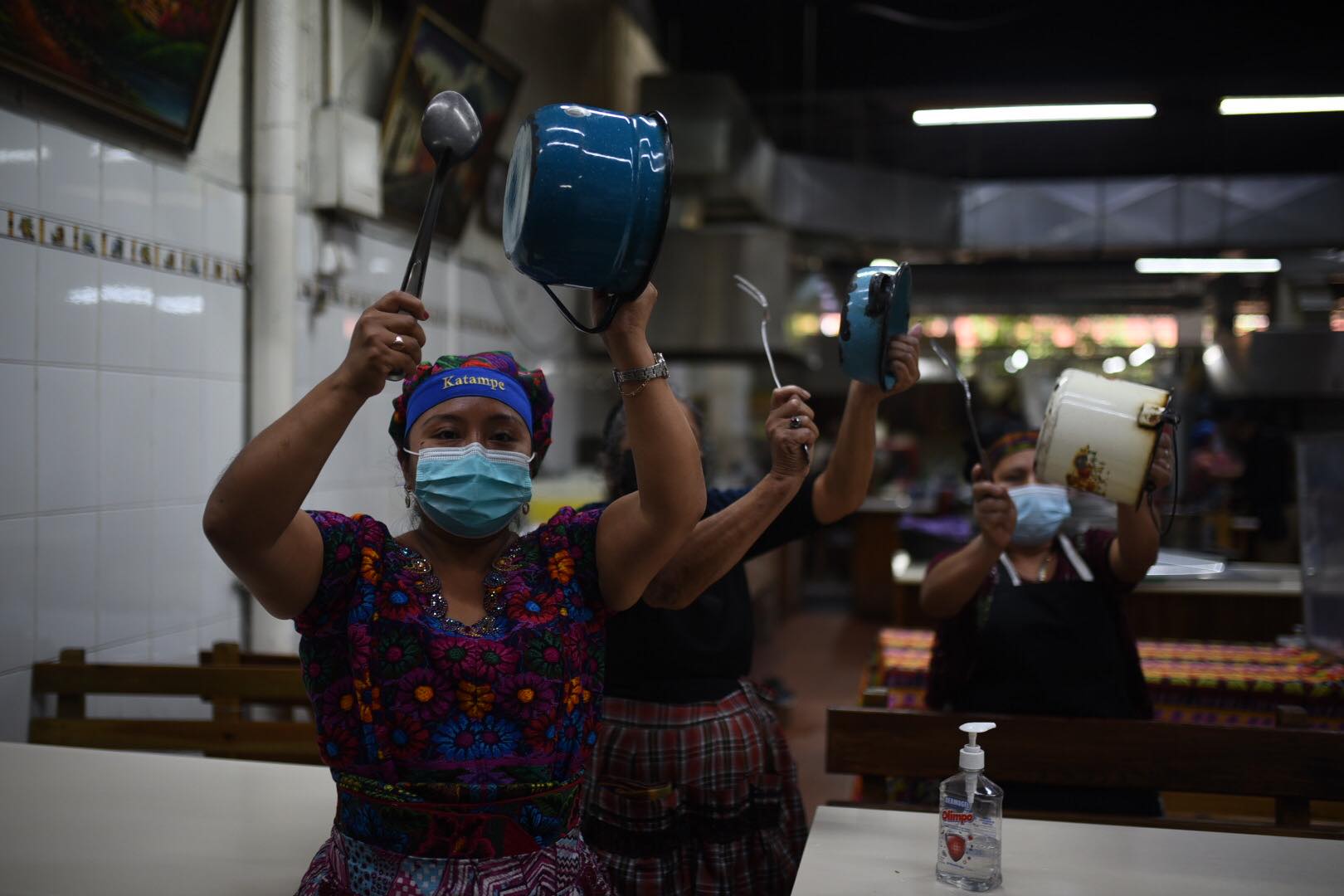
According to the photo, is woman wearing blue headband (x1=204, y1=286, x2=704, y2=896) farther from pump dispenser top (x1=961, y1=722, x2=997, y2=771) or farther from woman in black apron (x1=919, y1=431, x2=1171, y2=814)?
woman in black apron (x1=919, y1=431, x2=1171, y2=814)

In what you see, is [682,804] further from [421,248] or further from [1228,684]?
[1228,684]

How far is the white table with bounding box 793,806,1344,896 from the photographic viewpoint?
1.48 metres

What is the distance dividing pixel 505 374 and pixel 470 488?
20 cm

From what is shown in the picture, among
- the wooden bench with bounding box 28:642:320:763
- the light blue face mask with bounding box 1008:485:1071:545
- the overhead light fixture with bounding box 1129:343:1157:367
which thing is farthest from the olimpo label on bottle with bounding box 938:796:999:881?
the overhead light fixture with bounding box 1129:343:1157:367

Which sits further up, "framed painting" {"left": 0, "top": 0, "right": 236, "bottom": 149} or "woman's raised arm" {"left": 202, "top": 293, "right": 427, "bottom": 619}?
"framed painting" {"left": 0, "top": 0, "right": 236, "bottom": 149}

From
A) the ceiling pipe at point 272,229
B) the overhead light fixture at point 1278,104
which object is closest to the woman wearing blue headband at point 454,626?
the ceiling pipe at point 272,229

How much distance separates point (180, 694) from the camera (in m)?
2.49

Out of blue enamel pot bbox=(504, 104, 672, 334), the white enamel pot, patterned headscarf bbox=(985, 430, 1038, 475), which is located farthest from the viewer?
patterned headscarf bbox=(985, 430, 1038, 475)

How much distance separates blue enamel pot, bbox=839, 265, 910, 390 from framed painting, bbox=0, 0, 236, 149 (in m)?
1.97

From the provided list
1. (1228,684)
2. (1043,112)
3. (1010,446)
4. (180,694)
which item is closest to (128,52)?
(180,694)

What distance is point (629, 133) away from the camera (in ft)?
4.02

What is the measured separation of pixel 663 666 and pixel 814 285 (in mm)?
7338

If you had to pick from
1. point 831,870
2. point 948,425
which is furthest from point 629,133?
point 948,425

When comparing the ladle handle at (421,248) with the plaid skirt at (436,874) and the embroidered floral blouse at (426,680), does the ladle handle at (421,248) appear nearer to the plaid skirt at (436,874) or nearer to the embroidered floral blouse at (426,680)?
the embroidered floral blouse at (426,680)
